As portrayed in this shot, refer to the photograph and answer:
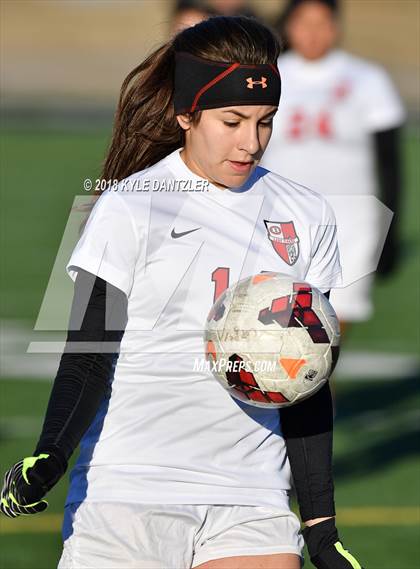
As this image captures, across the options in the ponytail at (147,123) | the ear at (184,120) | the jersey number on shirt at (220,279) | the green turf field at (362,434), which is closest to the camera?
the jersey number on shirt at (220,279)

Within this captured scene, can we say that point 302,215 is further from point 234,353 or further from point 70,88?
point 70,88

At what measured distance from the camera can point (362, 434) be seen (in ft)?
28.2

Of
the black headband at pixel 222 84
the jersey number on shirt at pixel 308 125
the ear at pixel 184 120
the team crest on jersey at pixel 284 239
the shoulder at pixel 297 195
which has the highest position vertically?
the black headband at pixel 222 84

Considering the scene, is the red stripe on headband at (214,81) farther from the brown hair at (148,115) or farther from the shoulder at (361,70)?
the shoulder at (361,70)

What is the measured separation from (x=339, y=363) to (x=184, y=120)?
6756 millimetres

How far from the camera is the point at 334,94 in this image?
307 inches

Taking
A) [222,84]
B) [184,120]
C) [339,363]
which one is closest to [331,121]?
[339,363]

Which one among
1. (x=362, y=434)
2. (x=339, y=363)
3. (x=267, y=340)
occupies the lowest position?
(x=339, y=363)

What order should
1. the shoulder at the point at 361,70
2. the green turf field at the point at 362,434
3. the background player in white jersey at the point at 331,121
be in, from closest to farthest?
the green turf field at the point at 362,434
the background player in white jersey at the point at 331,121
the shoulder at the point at 361,70

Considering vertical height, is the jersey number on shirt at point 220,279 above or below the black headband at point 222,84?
below

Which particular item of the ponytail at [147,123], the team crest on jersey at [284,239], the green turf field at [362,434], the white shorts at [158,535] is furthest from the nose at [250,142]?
the green turf field at [362,434]

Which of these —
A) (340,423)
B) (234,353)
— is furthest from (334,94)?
(234,353)

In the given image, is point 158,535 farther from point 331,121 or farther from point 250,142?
point 331,121

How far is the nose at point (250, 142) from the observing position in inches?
142
